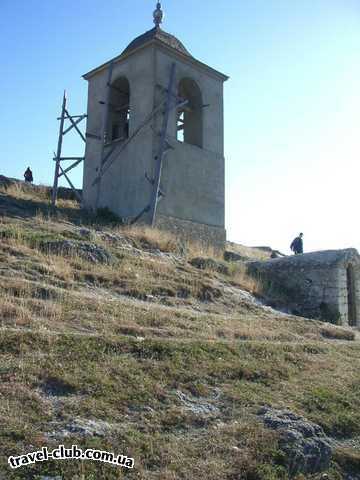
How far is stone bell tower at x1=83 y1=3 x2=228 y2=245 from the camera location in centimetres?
1542

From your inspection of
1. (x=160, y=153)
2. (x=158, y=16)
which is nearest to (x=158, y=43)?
(x=158, y=16)

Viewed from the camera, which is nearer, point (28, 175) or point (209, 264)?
point (209, 264)

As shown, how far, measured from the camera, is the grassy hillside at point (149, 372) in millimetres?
3939

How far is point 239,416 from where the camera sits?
4898 mm

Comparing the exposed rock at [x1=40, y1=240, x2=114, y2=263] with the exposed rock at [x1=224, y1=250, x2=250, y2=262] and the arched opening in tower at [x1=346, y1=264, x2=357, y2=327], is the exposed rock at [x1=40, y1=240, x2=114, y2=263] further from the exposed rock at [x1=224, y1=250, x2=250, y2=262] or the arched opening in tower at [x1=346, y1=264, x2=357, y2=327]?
the arched opening in tower at [x1=346, y1=264, x2=357, y2=327]

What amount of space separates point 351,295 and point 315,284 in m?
1.29

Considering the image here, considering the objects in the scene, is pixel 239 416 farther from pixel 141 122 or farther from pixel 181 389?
pixel 141 122

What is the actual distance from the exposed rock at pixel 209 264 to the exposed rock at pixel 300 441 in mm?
8353

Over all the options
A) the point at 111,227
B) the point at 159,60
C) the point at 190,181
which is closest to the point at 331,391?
the point at 111,227

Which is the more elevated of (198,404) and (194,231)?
(194,231)

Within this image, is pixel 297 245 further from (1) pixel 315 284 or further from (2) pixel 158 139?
(2) pixel 158 139

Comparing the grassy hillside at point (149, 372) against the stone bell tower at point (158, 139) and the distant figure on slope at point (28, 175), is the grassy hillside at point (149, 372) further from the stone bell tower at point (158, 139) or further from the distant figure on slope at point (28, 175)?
the distant figure on slope at point (28, 175)

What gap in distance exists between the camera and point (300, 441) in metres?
4.52

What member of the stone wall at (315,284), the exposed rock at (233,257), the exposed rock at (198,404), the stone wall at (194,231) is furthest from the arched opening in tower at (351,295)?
the exposed rock at (198,404)
